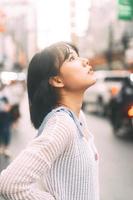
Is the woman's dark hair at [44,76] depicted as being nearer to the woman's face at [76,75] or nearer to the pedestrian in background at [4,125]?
the woman's face at [76,75]

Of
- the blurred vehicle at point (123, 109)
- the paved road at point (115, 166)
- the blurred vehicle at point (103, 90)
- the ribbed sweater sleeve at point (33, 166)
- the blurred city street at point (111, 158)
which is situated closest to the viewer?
the ribbed sweater sleeve at point (33, 166)

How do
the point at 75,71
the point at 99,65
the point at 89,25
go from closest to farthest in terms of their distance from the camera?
the point at 75,71 → the point at 99,65 → the point at 89,25

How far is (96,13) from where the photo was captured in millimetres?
75125

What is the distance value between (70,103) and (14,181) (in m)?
0.42

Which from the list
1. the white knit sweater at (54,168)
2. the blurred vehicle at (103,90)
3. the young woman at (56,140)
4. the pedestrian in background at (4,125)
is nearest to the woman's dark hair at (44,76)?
the young woman at (56,140)

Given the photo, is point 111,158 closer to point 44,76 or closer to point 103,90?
point 44,76

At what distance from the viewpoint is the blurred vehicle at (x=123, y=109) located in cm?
1476

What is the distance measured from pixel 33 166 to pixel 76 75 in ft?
1.36

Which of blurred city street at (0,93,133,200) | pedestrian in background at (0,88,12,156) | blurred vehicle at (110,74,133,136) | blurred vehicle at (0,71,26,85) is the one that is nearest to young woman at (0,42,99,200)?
blurred city street at (0,93,133,200)

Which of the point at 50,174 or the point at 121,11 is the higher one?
the point at 50,174

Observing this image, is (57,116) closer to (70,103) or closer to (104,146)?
(70,103)

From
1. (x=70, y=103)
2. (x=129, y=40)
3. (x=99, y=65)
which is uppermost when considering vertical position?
(x=70, y=103)

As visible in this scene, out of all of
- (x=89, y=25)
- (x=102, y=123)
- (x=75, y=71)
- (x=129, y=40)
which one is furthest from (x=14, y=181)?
(x=89, y=25)

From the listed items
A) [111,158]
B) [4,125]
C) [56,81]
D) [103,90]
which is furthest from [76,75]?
[103,90]
